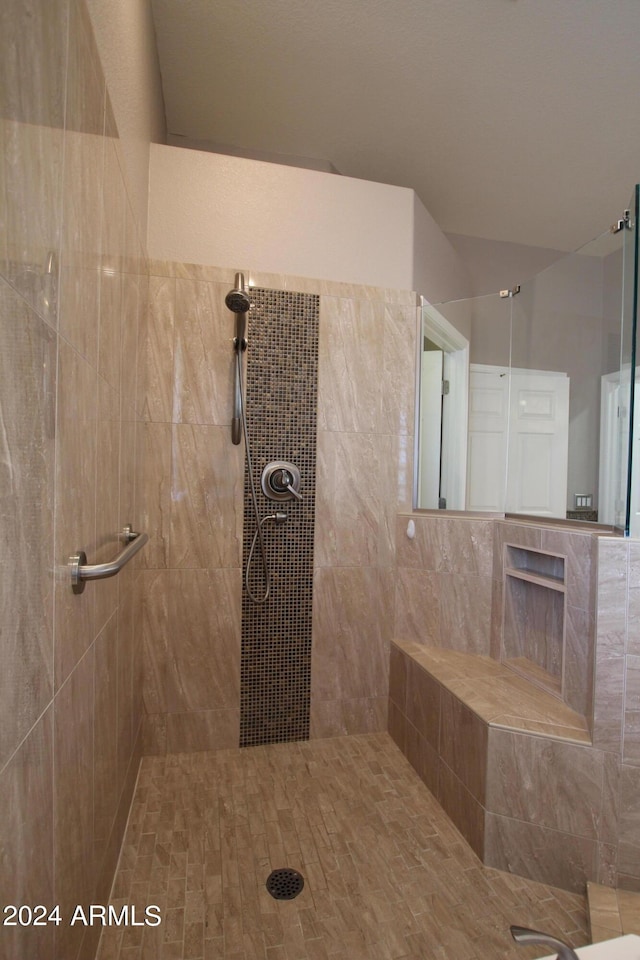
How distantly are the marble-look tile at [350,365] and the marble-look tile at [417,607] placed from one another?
2.48 feet

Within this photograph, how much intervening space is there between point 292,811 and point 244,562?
1.00 metres

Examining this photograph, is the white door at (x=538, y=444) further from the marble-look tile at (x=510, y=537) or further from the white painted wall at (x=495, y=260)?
the white painted wall at (x=495, y=260)

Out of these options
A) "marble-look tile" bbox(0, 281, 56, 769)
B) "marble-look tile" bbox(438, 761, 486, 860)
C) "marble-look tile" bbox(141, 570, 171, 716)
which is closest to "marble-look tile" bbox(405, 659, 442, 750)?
"marble-look tile" bbox(438, 761, 486, 860)

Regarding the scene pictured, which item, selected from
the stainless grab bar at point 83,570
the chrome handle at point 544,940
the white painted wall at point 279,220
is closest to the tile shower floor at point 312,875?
the chrome handle at point 544,940

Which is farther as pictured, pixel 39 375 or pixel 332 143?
pixel 332 143

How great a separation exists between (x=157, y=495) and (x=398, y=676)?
1426 mm

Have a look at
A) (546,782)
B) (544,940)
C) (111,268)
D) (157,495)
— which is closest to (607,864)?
(546,782)

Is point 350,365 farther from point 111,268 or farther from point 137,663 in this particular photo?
point 137,663

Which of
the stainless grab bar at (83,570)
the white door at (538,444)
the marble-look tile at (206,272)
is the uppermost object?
the marble-look tile at (206,272)

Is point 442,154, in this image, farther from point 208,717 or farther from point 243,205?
point 208,717

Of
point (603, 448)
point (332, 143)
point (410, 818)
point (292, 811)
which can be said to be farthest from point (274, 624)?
point (332, 143)

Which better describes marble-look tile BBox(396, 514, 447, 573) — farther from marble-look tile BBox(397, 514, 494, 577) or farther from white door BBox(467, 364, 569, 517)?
white door BBox(467, 364, 569, 517)

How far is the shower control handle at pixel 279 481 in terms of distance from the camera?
2246 millimetres

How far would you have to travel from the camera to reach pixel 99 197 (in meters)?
1.15
